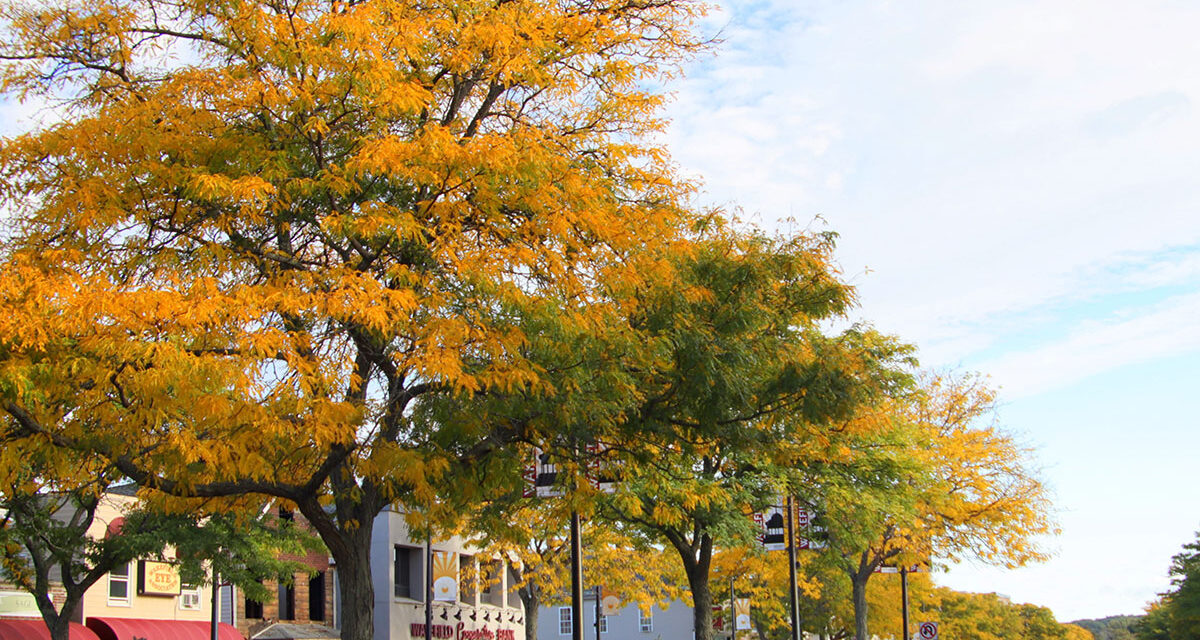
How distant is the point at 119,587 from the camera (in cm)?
3484

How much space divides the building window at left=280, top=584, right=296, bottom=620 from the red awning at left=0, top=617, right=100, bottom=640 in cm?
1288

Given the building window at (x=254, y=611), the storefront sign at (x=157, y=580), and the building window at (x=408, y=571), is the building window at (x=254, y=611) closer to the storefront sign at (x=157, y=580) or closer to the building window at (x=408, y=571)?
the storefront sign at (x=157, y=580)

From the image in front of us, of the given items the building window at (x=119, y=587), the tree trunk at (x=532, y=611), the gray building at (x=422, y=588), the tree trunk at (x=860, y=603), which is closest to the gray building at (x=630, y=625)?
the gray building at (x=422, y=588)

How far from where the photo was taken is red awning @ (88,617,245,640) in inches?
1299

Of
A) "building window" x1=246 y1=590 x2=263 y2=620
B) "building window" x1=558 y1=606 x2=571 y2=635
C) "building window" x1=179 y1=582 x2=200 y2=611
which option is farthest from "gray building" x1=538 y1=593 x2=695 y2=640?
"building window" x1=179 y1=582 x2=200 y2=611

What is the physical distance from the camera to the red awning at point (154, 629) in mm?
33000

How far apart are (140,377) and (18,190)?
4199mm

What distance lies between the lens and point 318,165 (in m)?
13.9

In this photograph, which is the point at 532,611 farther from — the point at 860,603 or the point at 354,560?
the point at 354,560

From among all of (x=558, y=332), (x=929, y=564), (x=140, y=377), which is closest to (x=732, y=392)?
(x=558, y=332)

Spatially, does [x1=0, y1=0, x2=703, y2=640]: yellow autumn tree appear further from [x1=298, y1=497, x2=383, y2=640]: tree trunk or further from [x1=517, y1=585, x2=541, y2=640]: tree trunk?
[x1=517, y1=585, x2=541, y2=640]: tree trunk

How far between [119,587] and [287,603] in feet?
33.9

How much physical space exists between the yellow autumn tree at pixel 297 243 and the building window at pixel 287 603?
Result: 98.9 ft

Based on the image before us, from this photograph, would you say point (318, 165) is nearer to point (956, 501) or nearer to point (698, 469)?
point (698, 469)
